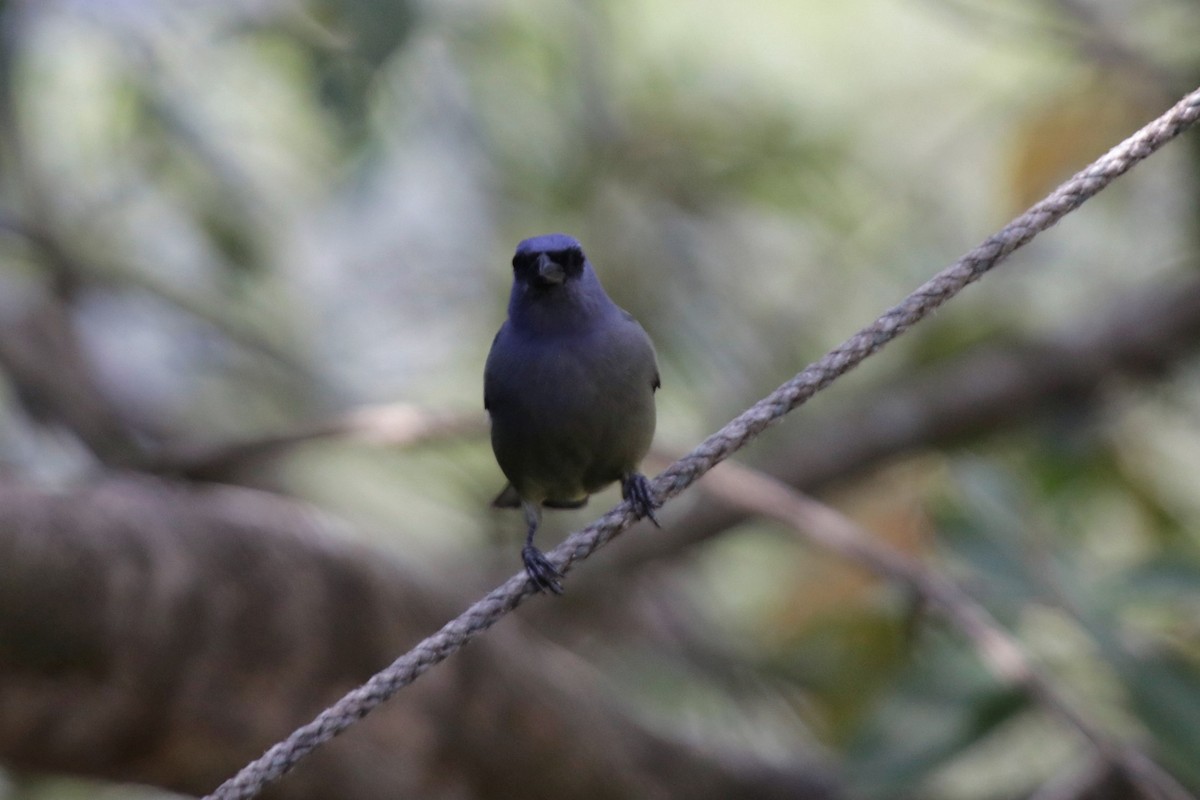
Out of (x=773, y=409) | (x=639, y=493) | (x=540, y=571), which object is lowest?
(x=773, y=409)

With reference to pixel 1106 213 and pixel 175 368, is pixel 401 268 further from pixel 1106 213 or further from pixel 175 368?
pixel 1106 213

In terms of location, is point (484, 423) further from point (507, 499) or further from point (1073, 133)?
point (1073, 133)

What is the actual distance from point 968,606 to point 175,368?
10.5 feet

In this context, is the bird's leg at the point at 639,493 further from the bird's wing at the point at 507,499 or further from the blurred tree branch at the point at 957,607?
the blurred tree branch at the point at 957,607

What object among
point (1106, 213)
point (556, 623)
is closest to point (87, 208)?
point (556, 623)

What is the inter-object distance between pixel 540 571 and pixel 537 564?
3.2 inches

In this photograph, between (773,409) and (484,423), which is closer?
(773,409)

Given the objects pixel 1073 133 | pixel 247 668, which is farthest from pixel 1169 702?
pixel 1073 133

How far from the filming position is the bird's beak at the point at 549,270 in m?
2.64

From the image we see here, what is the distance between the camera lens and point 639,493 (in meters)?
2.61

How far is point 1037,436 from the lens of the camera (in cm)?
498

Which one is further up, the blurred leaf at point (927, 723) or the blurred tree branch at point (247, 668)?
the blurred tree branch at point (247, 668)

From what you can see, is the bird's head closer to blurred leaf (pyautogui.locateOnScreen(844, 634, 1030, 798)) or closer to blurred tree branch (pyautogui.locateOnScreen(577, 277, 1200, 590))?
blurred leaf (pyautogui.locateOnScreen(844, 634, 1030, 798))

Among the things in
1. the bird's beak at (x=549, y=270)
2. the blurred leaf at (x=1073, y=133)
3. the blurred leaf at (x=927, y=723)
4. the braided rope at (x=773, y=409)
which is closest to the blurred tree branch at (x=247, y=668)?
the blurred leaf at (x=927, y=723)
